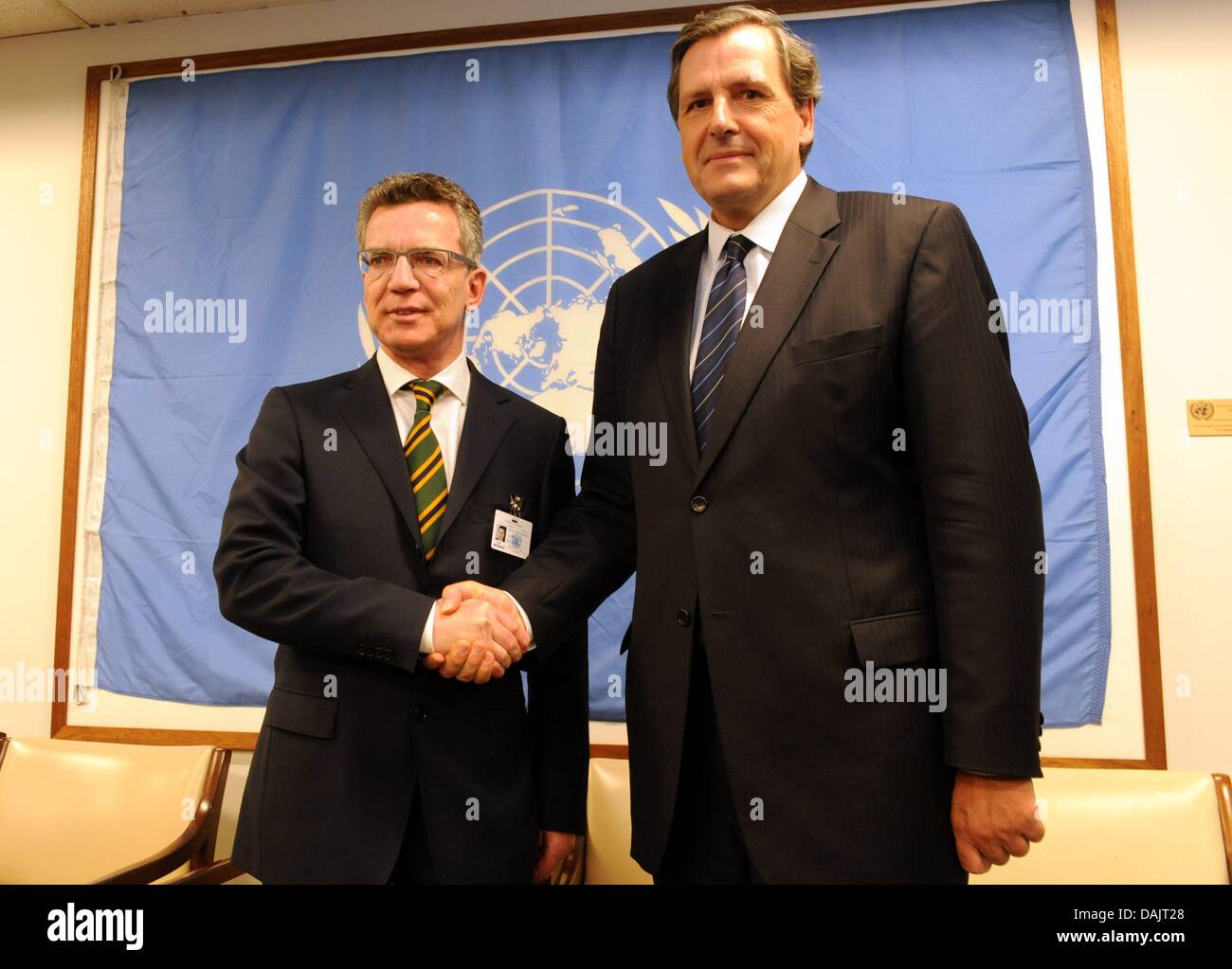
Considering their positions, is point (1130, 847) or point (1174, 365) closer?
point (1130, 847)

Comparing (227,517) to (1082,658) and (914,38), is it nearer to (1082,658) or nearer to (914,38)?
(1082,658)

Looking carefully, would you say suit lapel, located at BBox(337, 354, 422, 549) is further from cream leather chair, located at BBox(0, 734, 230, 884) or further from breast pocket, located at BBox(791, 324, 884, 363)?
cream leather chair, located at BBox(0, 734, 230, 884)

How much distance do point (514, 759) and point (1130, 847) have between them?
169 centimetres

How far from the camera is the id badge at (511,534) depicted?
1537 millimetres

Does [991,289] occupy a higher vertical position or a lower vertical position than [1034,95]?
lower

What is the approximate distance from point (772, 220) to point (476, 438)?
676 mm

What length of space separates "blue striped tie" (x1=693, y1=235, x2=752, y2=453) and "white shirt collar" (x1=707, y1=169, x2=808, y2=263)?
2 cm

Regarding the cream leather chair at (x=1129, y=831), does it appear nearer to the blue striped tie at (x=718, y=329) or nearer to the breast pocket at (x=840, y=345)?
the blue striped tie at (x=718, y=329)

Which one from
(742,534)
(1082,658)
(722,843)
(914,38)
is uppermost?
(914,38)

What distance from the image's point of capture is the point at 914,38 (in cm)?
266

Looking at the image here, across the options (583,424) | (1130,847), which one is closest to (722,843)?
(1130,847)

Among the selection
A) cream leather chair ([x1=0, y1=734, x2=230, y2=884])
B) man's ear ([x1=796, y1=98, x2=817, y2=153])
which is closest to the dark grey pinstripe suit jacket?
man's ear ([x1=796, y1=98, x2=817, y2=153])

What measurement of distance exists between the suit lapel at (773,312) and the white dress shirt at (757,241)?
0.12ft

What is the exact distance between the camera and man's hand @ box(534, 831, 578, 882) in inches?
60.9
